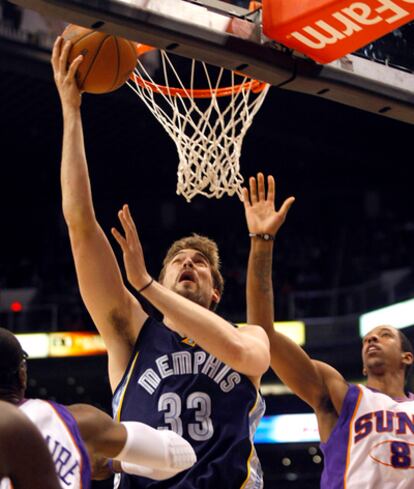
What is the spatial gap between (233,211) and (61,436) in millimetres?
15948

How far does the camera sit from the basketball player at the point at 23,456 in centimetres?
220

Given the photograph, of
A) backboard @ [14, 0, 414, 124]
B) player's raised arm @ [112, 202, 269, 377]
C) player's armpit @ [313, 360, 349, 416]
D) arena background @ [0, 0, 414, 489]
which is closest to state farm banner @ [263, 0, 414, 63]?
backboard @ [14, 0, 414, 124]

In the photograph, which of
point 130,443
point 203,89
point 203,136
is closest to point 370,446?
point 203,136

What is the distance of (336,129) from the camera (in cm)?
1558

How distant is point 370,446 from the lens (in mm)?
4172

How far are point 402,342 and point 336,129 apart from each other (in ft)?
36.6

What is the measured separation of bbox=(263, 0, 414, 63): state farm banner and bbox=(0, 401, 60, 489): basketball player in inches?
77.8

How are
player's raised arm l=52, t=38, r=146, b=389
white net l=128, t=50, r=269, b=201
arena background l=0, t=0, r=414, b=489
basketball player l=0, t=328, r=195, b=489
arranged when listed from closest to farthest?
1. basketball player l=0, t=328, r=195, b=489
2. player's raised arm l=52, t=38, r=146, b=389
3. white net l=128, t=50, r=269, b=201
4. arena background l=0, t=0, r=414, b=489

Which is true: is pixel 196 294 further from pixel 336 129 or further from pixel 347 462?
pixel 336 129

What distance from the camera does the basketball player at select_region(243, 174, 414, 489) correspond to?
3867 mm

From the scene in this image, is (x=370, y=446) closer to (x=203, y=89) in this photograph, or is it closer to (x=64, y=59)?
(x=203, y=89)

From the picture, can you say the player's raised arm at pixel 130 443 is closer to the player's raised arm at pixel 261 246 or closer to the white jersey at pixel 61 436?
the white jersey at pixel 61 436

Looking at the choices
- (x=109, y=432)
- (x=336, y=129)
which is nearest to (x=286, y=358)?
(x=109, y=432)

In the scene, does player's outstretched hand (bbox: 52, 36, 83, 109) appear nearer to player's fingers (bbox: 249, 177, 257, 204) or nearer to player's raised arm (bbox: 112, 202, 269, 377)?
player's raised arm (bbox: 112, 202, 269, 377)
